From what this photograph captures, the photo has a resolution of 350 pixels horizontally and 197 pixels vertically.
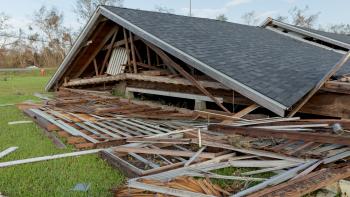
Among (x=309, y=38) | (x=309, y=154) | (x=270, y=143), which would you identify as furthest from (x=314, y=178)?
(x=309, y=38)

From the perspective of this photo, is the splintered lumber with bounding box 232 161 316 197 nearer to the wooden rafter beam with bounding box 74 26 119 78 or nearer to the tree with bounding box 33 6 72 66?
the wooden rafter beam with bounding box 74 26 119 78

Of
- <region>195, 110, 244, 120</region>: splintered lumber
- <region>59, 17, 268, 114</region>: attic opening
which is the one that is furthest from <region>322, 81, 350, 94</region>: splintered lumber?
<region>195, 110, 244, 120</region>: splintered lumber

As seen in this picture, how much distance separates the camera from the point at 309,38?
1598 centimetres

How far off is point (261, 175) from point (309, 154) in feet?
2.10

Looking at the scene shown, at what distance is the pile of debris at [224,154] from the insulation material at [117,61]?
4.21 meters

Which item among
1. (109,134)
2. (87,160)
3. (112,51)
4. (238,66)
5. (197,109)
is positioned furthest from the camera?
(112,51)

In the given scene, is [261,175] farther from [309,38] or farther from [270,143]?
[309,38]

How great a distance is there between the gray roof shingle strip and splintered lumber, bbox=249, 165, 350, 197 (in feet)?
6.00

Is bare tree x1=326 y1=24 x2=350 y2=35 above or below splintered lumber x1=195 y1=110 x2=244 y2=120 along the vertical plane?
above

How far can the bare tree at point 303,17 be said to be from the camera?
5061 centimetres

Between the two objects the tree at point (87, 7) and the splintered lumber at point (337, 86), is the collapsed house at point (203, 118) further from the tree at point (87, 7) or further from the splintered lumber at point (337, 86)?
the tree at point (87, 7)

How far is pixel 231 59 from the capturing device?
7.21 meters

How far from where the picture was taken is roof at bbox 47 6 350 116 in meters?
5.59

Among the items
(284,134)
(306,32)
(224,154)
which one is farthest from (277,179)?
(306,32)
